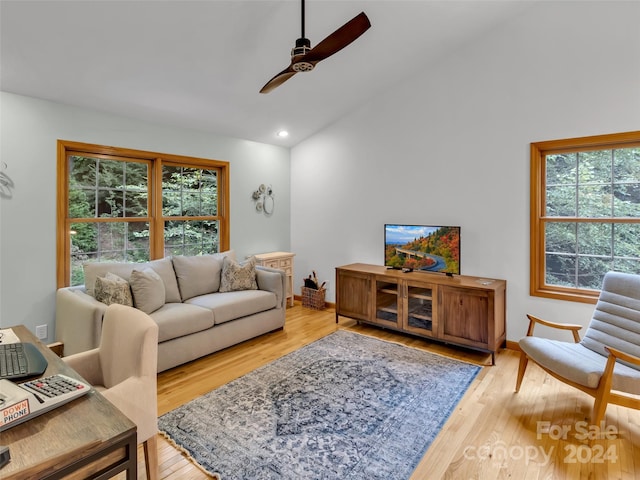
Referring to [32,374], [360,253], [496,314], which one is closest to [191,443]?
[32,374]

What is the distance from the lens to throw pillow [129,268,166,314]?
10.6 feet

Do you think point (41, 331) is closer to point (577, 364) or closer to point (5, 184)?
point (5, 184)

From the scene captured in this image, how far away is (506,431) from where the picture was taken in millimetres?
2293

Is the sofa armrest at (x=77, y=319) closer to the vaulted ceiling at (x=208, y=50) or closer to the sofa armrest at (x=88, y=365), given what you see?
the sofa armrest at (x=88, y=365)

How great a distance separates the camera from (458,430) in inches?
91.1

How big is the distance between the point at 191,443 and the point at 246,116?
3512mm

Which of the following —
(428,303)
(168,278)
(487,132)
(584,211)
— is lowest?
(428,303)

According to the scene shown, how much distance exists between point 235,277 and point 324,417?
210 centimetres

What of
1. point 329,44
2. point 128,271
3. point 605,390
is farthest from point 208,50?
point 605,390

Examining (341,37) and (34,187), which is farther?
(34,187)

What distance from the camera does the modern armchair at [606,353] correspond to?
2173 mm

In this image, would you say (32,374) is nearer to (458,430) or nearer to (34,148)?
(458,430)

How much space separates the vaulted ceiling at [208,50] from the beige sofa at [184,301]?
1641mm

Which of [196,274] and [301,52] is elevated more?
[301,52]
